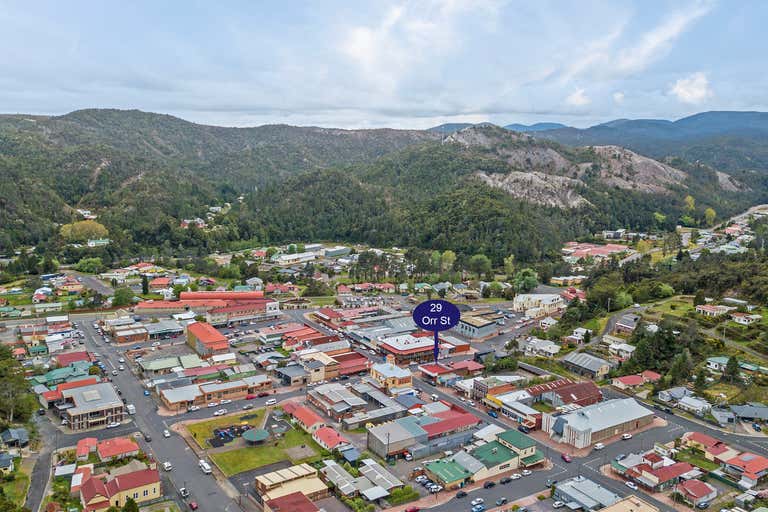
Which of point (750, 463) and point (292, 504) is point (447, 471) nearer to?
point (292, 504)

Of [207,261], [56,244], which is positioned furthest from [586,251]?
[56,244]

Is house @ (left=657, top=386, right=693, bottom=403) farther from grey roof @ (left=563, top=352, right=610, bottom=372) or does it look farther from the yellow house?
the yellow house

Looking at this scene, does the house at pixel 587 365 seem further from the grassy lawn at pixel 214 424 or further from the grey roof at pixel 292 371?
the grassy lawn at pixel 214 424

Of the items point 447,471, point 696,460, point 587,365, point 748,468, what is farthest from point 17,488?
point 587,365

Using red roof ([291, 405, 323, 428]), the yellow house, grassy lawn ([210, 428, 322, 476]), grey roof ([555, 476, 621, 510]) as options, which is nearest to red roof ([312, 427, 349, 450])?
grassy lawn ([210, 428, 322, 476])

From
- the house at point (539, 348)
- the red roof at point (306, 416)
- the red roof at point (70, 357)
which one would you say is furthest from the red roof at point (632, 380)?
the red roof at point (70, 357)

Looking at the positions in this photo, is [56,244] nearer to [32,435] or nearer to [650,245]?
[32,435]
